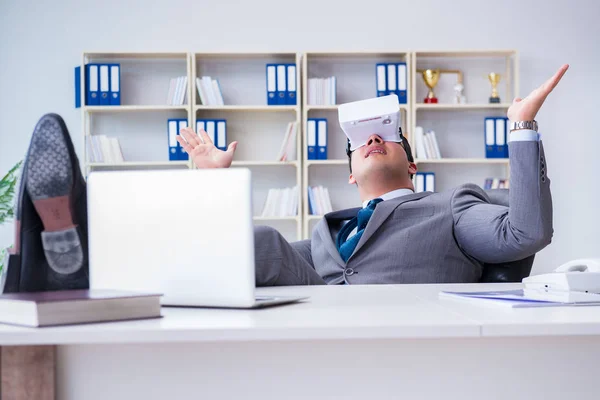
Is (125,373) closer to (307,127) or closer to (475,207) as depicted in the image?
(475,207)

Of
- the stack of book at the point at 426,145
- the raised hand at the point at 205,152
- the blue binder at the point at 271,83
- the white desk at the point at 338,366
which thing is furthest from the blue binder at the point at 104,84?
the white desk at the point at 338,366

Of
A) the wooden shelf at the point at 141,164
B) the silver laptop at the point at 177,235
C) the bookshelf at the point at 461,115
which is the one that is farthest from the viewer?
the bookshelf at the point at 461,115

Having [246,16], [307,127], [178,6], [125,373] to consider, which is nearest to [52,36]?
[178,6]

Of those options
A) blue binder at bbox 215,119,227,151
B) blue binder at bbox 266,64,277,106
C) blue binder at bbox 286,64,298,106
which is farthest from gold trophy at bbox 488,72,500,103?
blue binder at bbox 215,119,227,151

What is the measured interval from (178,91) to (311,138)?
0.97m

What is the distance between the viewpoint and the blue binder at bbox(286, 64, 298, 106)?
4.90 metres

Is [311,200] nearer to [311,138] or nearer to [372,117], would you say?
[311,138]

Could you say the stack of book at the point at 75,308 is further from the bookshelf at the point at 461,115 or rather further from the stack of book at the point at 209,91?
the bookshelf at the point at 461,115

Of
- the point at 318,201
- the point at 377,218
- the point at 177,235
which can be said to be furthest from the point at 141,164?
the point at 177,235

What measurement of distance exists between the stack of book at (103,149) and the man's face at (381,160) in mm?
2807

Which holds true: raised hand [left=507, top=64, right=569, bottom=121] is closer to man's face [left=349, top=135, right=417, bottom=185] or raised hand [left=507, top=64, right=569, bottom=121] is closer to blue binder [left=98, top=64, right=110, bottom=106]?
man's face [left=349, top=135, right=417, bottom=185]

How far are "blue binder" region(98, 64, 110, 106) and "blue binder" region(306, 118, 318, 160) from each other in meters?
1.38

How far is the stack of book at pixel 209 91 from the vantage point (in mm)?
4945

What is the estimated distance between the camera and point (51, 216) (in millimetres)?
1091
